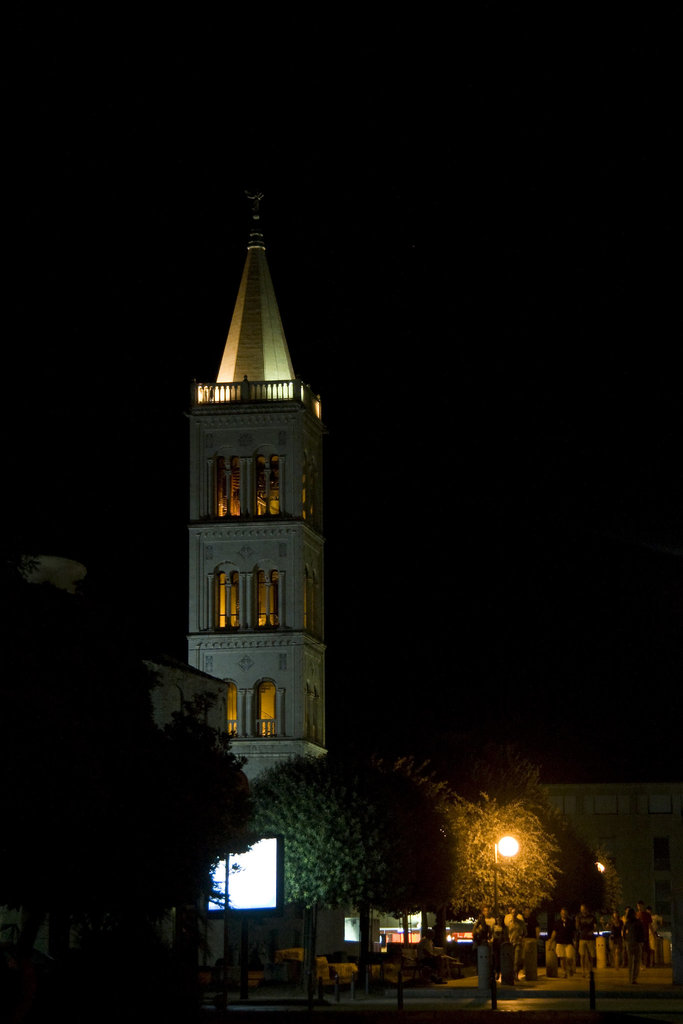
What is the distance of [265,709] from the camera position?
78.1 metres

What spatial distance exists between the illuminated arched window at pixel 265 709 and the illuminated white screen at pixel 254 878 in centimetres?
2816

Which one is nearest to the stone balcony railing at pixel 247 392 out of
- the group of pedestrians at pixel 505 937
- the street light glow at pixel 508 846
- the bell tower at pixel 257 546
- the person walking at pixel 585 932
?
the bell tower at pixel 257 546

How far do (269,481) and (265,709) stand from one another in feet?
34.8

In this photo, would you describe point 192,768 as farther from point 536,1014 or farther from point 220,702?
point 220,702

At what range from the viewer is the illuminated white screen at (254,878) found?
1820 inches

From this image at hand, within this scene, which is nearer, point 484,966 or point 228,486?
point 484,966

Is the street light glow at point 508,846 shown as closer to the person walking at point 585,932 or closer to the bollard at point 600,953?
the person walking at point 585,932

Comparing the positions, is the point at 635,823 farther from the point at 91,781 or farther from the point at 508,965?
the point at 91,781

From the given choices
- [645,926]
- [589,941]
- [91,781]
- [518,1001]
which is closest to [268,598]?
[589,941]

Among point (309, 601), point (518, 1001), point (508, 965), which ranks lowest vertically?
point (518, 1001)

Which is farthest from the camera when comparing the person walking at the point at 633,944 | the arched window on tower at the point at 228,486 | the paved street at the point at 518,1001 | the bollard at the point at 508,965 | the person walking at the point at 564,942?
the arched window on tower at the point at 228,486

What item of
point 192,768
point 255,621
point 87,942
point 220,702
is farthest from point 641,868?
point 87,942

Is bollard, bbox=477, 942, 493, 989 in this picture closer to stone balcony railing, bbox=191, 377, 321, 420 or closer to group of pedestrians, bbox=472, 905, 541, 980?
group of pedestrians, bbox=472, 905, 541, 980

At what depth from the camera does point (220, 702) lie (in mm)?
64250
